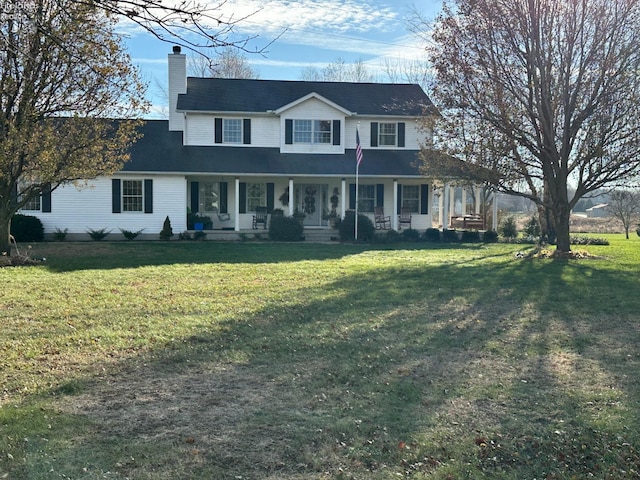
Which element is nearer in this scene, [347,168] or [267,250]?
[267,250]

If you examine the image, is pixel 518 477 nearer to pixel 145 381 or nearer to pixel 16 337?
pixel 145 381

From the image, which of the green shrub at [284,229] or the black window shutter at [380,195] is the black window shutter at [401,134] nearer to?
the black window shutter at [380,195]

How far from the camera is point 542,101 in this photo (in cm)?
1670

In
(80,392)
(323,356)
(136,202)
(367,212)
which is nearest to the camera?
(80,392)

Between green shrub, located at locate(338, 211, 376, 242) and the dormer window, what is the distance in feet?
15.2

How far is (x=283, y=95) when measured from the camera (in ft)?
87.5

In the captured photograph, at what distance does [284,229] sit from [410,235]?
Answer: 5373 mm

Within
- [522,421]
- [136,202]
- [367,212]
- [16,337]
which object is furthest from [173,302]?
[367,212]

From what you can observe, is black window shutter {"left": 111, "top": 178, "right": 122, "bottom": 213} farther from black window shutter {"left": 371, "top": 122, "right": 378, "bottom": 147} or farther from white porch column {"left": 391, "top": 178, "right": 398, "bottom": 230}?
white porch column {"left": 391, "top": 178, "right": 398, "bottom": 230}

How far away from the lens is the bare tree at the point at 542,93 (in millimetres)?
16172

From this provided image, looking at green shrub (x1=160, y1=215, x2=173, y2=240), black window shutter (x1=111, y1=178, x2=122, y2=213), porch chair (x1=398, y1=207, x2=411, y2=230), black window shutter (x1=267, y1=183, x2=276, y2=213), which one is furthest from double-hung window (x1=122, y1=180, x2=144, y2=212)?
porch chair (x1=398, y1=207, x2=411, y2=230)

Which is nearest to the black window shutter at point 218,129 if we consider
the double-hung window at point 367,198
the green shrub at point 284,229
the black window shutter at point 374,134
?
the green shrub at point 284,229

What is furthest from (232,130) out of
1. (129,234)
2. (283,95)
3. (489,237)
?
(489,237)

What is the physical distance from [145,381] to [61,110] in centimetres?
1187
